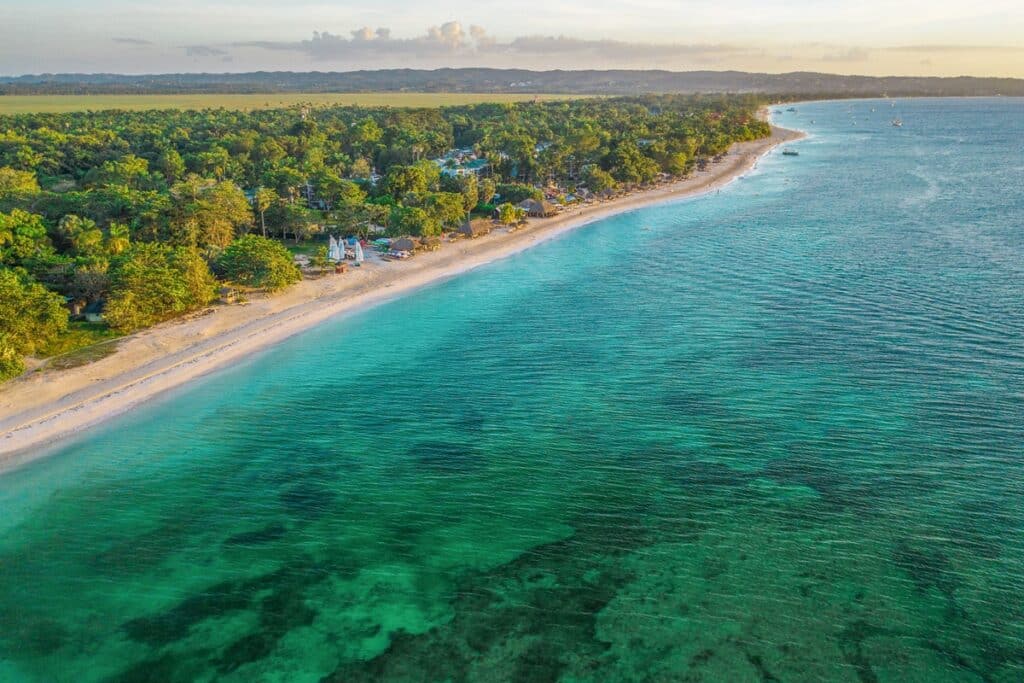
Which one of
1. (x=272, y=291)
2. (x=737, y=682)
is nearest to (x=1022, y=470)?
(x=737, y=682)

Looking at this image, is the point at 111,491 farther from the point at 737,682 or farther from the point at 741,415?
the point at 741,415

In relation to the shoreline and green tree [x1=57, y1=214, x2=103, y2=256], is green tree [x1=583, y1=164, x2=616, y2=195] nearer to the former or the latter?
the shoreline

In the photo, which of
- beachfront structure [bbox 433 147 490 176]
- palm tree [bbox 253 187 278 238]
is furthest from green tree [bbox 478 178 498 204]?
palm tree [bbox 253 187 278 238]

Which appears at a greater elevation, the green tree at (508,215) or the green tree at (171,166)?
the green tree at (171,166)

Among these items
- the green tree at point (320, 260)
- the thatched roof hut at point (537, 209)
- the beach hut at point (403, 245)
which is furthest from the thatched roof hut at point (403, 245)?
the thatched roof hut at point (537, 209)

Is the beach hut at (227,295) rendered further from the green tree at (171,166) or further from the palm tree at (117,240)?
the green tree at (171,166)

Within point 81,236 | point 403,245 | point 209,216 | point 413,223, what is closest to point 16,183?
point 81,236
